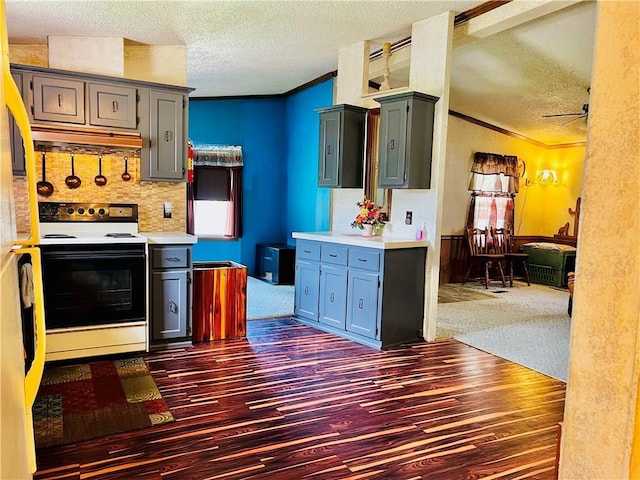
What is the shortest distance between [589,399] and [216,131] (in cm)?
707

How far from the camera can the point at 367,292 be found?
13.9ft

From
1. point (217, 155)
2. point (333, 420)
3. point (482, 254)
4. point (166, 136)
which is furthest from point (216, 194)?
point (333, 420)

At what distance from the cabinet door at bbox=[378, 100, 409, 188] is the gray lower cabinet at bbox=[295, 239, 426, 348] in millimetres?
691

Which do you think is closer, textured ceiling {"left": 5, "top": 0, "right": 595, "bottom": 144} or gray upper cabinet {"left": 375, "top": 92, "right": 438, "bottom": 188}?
textured ceiling {"left": 5, "top": 0, "right": 595, "bottom": 144}

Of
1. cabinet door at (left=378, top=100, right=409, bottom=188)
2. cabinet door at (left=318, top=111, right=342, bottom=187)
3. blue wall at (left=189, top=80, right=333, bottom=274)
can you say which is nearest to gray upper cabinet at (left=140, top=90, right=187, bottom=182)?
cabinet door at (left=318, top=111, right=342, bottom=187)

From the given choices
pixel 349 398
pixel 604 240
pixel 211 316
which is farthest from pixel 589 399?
pixel 211 316

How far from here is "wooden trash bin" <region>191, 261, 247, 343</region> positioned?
13.9 feet

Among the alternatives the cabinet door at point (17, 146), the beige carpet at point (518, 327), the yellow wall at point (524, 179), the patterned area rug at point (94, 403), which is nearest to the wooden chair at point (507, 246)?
the yellow wall at point (524, 179)

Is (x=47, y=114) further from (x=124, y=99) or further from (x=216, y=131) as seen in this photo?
(x=216, y=131)

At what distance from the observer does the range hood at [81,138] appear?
3.78 m

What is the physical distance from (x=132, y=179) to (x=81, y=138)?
2.08ft

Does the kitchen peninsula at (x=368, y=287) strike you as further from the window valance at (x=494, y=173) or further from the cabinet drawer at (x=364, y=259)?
the window valance at (x=494, y=173)

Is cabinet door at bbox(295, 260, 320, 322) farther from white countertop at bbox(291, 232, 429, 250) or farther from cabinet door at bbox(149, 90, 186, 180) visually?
cabinet door at bbox(149, 90, 186, 180)

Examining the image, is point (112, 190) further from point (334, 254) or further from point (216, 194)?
point (216, 194)
